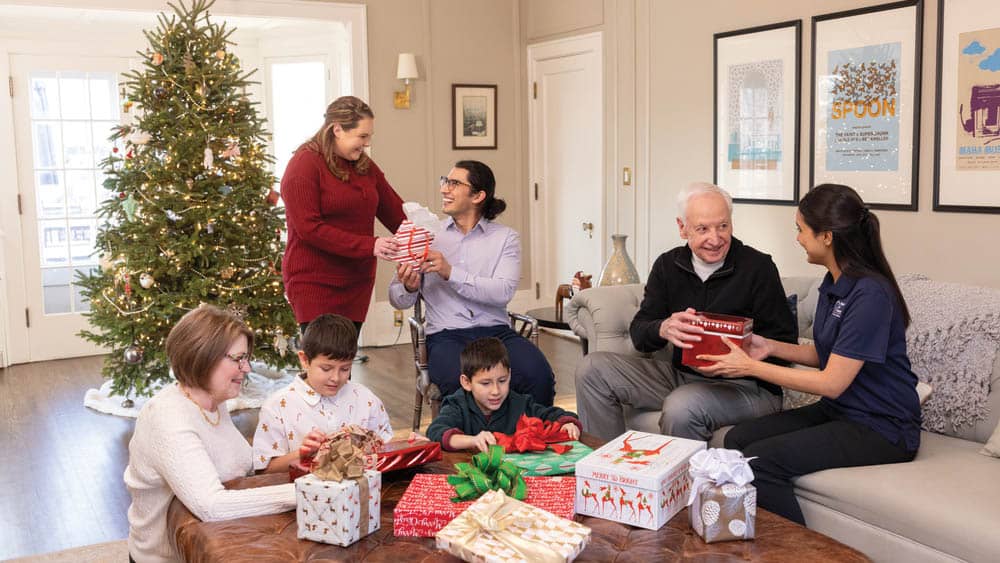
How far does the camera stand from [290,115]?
7621 mm

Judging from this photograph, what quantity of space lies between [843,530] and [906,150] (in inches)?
95.9

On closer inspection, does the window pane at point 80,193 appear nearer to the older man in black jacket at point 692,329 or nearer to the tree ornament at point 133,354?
the tree ornament at point 133,354

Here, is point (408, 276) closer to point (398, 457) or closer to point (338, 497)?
point (398, 457)

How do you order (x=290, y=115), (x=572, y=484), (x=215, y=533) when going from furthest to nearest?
(x=290, y=115) → (x=572, y=484) → (x=215, y=533)

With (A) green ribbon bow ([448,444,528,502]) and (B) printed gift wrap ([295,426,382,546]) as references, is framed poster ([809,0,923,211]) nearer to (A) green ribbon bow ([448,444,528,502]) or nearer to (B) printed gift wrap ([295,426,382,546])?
(A) green ribbon bow ([448,444,528,502])

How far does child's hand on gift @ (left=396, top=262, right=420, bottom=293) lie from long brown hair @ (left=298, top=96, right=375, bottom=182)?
18.7 inches

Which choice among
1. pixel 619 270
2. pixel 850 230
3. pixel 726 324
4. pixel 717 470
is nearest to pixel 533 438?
pixel 717 470

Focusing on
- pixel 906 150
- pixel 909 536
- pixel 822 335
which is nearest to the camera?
pixel 909 536

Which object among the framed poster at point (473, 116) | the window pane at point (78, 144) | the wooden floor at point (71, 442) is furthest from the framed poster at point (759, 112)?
the window pane at point (78, 144)

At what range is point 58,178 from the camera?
22.7 feet

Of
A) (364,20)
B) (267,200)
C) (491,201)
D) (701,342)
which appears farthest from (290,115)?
(701,342)

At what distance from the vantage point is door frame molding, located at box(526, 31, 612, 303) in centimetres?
669

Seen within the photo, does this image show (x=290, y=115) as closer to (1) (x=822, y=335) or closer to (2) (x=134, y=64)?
(2) (x=134, y=64)

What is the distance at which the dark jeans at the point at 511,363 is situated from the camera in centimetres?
370
